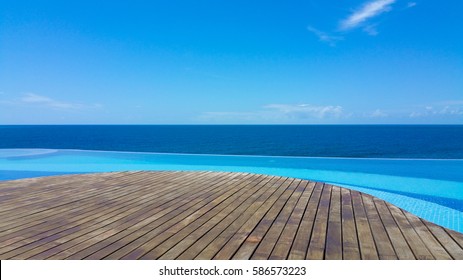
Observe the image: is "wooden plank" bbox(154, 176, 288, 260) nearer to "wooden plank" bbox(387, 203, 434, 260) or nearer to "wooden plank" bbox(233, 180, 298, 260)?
"wooden plank" bbox(233, 180, 298, 260)

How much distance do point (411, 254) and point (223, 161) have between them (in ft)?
27.3

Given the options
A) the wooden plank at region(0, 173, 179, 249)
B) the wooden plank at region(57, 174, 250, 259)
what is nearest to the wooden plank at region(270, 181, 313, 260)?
the wooden plank at region(57, 174, 250, 259)

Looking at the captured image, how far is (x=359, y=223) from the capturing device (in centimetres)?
247

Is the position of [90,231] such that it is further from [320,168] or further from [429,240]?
[320,168]

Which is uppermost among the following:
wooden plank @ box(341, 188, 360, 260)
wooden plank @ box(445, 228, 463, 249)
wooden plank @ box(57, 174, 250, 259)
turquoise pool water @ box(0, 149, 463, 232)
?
wooden plank @ box(445, 228, 463, 249)

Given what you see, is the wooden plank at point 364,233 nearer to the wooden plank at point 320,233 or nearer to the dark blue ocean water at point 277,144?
the wooden plank at point 320,233

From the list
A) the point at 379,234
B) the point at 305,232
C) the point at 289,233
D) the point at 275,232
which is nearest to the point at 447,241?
the point at 379,234

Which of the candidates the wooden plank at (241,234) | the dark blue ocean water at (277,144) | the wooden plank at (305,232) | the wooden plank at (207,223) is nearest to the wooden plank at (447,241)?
the wooden plank at (305,232)

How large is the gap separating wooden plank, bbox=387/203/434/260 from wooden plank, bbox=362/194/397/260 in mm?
131

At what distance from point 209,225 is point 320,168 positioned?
7134mm

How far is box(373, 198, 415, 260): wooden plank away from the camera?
74.7 inches

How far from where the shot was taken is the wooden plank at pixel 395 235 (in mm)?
1898

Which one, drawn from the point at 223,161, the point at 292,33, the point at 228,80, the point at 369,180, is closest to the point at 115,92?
the point at 228,80

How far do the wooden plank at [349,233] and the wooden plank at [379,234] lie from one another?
13 centimetres
